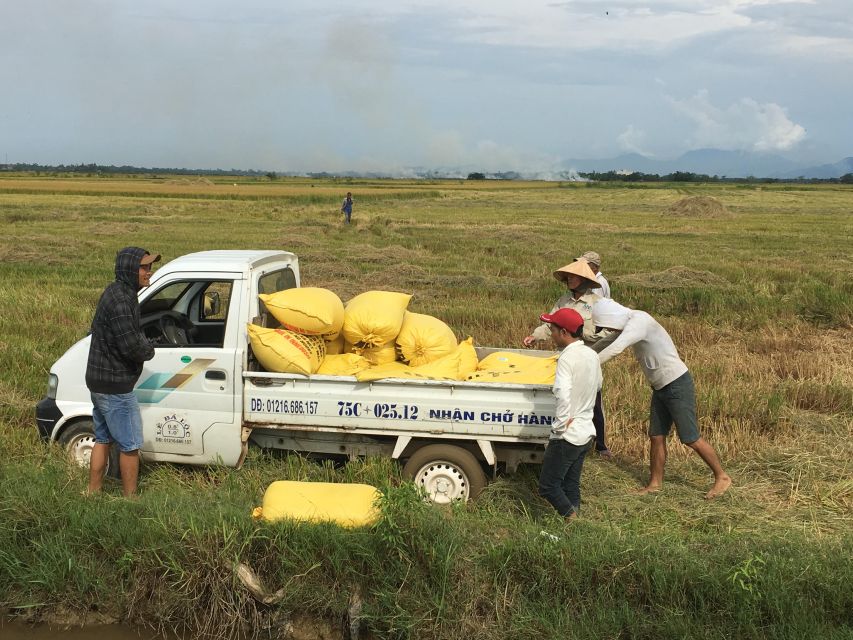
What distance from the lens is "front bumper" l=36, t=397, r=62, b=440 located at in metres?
5.43

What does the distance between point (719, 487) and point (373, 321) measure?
2875 mm

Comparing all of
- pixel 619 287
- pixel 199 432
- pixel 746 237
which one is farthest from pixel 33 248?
pixel 746 237

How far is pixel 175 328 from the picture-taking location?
5.70 meters

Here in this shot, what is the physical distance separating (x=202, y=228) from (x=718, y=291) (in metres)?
20.9

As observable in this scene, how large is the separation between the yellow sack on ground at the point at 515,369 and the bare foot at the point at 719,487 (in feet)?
4.64

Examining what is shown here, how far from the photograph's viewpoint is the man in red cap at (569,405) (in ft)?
14.7

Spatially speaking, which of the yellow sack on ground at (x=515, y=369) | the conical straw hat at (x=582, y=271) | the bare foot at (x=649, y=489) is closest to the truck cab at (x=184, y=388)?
the yellow sack on ground at (x=515, y=369)

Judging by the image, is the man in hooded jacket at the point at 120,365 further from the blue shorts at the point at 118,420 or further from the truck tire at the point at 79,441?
the truck tire at the point at 79,441

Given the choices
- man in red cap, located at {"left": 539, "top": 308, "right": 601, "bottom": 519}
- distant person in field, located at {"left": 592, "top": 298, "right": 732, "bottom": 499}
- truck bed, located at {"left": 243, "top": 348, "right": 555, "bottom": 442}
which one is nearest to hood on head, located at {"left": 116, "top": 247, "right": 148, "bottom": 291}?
truck bed, located at {"left": 243, "top": 348, "right": 555, "bottom": 442}

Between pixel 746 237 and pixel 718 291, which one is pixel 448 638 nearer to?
pixel 718 291

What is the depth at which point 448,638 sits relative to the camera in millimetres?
3721

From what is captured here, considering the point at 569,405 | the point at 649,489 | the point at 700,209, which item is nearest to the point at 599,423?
the point at 649,489

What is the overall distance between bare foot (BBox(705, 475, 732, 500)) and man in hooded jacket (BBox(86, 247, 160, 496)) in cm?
410

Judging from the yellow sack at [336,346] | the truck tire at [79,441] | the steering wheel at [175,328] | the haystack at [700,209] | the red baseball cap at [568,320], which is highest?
the haystack at [700,209]
